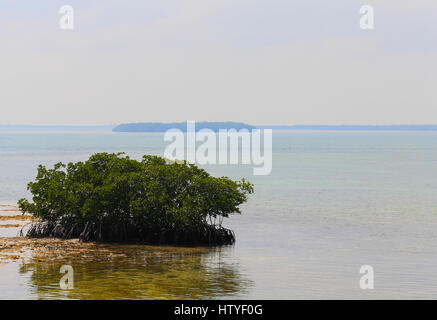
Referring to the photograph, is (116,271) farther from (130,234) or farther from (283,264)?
(283,264)

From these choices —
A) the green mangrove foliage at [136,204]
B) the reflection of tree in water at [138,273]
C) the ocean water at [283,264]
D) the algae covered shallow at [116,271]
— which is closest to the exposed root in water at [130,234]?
the green mangrove foliage at [136,204]

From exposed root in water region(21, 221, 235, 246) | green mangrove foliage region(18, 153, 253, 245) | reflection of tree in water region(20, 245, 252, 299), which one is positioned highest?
green mangrove foliage region(18, 153, 253, 245)

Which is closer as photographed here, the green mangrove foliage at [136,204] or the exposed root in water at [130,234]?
the green mangrove foliage at [136,204]

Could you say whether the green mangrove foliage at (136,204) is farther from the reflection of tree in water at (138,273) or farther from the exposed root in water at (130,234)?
the reflection of tree in water at (138,273)

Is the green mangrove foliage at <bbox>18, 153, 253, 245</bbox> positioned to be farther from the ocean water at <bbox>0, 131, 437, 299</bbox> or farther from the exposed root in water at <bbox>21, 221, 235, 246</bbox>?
the ocean water at <bbox>0, 131, 437, 299</bbox>

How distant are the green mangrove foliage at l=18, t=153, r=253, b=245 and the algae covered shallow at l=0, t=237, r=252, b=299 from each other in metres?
1.07

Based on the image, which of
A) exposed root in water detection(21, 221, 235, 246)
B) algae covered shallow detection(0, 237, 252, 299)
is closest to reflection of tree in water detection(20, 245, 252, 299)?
algae covered shallow detection(0, 237, 252, 299)

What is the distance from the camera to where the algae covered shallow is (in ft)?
78.5

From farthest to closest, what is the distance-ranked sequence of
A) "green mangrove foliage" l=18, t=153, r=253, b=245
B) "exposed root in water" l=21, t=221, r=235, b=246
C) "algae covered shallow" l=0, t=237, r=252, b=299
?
"exposed root in water" l=21, t=221, r=235, b=246
"green mangrove foliage" l=18, t=153, r=253, b=245
"algae covered shallow" l=0, t=237, r=252, b=299

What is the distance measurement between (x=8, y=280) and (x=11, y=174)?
68.6 metres

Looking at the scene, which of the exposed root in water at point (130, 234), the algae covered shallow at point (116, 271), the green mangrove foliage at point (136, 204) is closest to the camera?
the algae covered shallow at point (116, 271)

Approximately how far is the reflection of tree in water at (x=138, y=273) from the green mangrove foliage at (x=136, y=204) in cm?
127

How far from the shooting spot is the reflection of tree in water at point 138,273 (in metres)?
24.0

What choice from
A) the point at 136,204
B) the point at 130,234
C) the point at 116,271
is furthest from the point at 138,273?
the point at 130,234
